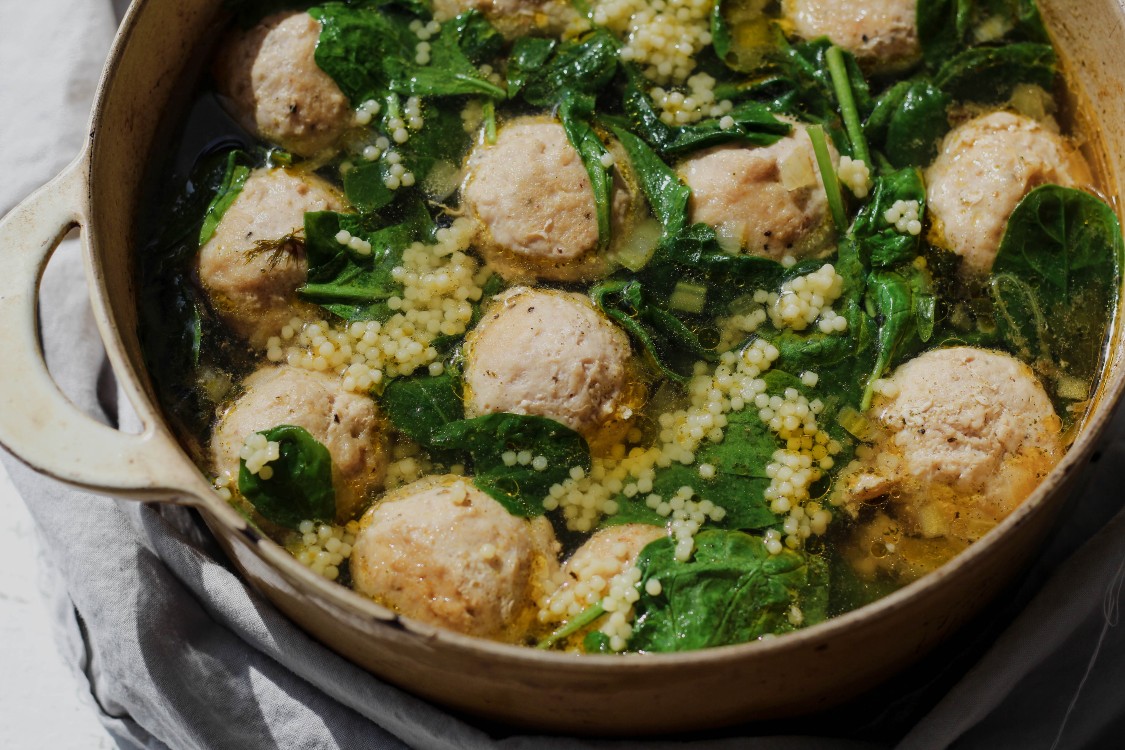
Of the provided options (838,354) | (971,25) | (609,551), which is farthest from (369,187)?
(971,25)

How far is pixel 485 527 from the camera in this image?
2.19 metres

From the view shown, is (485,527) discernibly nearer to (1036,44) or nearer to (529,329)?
(529,329)

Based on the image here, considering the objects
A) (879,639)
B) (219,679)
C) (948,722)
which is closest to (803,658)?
(879,639)

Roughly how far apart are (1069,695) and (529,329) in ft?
5.14

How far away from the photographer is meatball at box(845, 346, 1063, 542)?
2.29m

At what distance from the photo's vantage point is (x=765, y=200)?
252 centimetres

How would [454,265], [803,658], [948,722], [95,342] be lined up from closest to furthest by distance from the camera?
[803,658], [948,722], [454,265], [95,342]

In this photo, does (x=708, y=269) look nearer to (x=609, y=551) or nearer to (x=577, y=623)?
(x=609, y=551)

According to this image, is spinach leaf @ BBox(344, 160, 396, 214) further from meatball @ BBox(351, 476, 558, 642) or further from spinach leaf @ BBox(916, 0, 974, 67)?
spinach leaf @ BBox(916, 0, 974, 67)

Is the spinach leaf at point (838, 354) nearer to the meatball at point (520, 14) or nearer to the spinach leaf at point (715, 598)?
the spinach leaf at point (715, 598)

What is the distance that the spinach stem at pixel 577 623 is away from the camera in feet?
7.11

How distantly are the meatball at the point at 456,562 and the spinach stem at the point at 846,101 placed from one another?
4.19 feet

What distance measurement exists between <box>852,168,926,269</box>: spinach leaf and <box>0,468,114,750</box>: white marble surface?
88.8 inches

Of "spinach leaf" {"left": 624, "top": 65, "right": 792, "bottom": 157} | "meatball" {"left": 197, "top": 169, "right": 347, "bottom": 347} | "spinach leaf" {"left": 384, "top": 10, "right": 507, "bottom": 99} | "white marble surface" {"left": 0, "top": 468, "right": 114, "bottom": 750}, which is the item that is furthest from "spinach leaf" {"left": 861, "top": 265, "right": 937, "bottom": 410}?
"white marble surface" {"left": 0, "top": 468, "right": 114, "bottom": 750}
